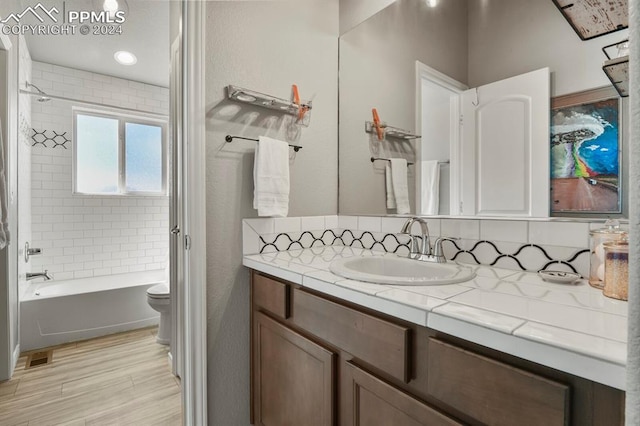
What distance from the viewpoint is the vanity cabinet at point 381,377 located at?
1.79ft

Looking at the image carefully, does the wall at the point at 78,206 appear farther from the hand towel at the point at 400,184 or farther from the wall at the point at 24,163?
the hand towel at the point at 400,184

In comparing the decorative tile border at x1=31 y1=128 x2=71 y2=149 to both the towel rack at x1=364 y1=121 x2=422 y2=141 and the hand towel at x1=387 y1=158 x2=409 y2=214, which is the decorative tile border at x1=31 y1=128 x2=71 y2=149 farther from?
the hand towel at x1=387 y1=158 x2=409 y2=214

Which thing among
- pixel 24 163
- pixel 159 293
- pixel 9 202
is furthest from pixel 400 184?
pixel 24 163

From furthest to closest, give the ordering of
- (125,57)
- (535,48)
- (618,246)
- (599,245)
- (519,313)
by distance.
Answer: (125,57)
(535,48)
(599,245)
(618,246)
(519,313)

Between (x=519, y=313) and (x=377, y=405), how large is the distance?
1.40ft

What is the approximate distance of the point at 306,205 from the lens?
5.33 feet

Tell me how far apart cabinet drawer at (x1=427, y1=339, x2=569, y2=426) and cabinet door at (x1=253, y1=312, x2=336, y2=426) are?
14.0 inches

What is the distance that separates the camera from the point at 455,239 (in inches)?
49.4

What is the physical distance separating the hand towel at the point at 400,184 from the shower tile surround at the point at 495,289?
7 centimetres

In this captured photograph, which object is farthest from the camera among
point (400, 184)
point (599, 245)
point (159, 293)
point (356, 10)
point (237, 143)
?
point (159, 293)

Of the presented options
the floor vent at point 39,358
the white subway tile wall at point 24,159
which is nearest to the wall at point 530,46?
the white subway tile wall at point 24,159

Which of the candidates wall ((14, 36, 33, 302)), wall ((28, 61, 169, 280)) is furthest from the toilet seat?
wall ((28, 61, 169, 280))

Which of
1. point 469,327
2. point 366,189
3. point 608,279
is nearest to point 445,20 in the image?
point 366,189

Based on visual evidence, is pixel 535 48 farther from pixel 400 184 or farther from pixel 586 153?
pixel 400 184
